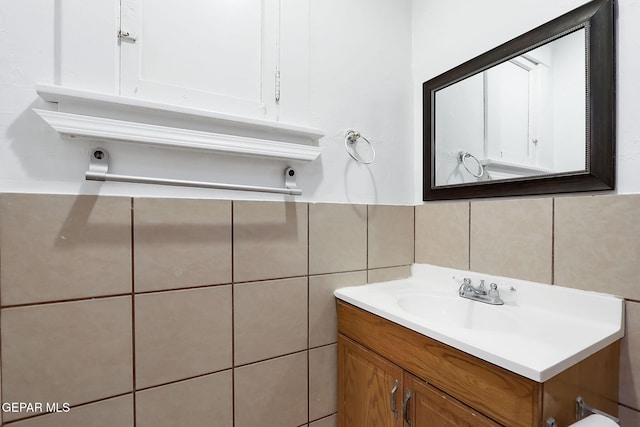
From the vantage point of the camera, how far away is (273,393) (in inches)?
41.4

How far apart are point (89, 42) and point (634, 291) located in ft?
5.53

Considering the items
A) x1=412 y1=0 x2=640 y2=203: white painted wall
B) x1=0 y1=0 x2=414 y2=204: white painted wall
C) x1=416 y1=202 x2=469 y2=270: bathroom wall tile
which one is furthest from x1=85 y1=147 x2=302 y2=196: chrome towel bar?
x1=412 y1=0 x2=640 y2=203: white painted wall

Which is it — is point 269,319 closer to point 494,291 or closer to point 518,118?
point 494,291

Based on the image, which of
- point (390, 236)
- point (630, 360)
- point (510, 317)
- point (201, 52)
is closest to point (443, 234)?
point (390, 236)

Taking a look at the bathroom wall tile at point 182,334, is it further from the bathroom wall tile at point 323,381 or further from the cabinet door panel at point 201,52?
the cabinet door panel at point 201,52

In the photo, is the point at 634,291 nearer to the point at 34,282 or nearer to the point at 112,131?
the point at 112,131

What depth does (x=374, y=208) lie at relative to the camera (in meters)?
1.30

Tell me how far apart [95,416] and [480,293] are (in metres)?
1.30

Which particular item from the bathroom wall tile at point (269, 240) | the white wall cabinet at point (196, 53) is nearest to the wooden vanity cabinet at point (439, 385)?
the bathroom wall tile at point (269, 240)

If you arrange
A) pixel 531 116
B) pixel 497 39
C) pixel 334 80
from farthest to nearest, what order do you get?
pixel 334 80, pixel 497 39, pixel 531 116

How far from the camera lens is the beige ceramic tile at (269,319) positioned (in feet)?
3.27

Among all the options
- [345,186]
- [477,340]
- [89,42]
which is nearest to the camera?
[477,340]

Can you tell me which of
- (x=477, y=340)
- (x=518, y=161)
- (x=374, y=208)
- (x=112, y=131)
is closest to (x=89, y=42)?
(x=112, y=131)

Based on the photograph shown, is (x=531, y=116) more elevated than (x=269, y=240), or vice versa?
(x=531, y=116)
